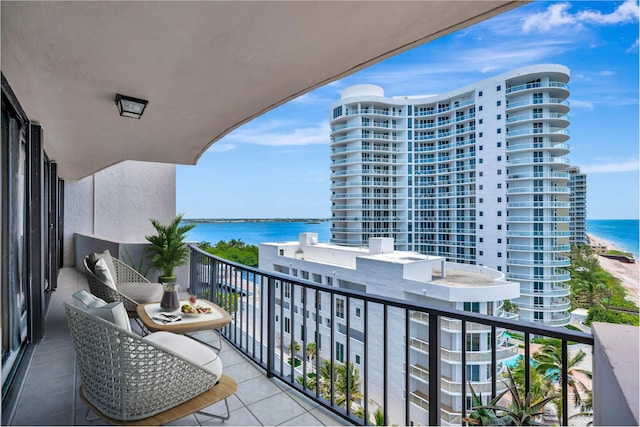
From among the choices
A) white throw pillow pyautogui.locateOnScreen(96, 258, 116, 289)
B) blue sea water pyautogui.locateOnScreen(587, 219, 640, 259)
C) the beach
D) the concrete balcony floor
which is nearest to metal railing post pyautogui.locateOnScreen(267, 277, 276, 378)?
the concrete balcony floor

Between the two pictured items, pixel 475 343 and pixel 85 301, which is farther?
pixel 475 343

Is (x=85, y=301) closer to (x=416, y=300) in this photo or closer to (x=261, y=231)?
(x=416, y=300)

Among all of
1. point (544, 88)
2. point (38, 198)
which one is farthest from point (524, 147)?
point (38, 198)

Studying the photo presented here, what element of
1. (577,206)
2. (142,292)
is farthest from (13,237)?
(577,206)

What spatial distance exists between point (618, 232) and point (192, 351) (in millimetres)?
40346

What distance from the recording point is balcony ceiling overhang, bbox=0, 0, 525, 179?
1552 mm

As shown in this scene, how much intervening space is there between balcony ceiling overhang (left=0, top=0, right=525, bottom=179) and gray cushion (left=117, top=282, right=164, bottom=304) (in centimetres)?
196

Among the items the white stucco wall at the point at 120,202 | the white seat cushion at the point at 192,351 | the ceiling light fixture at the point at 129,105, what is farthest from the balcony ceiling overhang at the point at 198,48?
the white stucco wall at the point at 120,202

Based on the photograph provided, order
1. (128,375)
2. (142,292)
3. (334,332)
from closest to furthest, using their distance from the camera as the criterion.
Result: (128,375)
(334,332)
(142,292)

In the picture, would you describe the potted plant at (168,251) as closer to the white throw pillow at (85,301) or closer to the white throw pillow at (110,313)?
the white throw pillow at (85,301)

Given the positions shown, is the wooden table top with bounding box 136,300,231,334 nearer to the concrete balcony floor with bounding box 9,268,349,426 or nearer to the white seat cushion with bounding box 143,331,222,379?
the white seat cushion with bounding box 143,331,222,379

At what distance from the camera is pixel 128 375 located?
171 centimetres

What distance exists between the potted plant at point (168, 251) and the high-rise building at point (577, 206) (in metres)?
29.9

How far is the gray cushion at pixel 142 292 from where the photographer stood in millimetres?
3729
